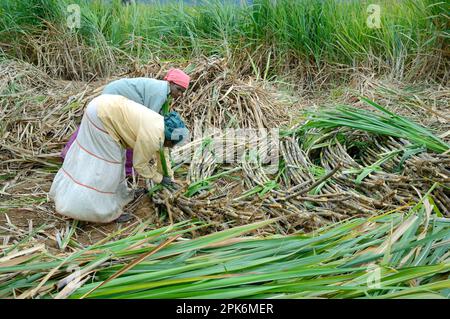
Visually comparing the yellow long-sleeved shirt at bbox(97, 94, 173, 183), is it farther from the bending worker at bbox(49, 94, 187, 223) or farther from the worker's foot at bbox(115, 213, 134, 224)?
the worker's foot at bbox(115, 213, 134, 224)

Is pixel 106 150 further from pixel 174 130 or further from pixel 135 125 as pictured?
pixel 174 130

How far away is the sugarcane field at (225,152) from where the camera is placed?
188 centimetres

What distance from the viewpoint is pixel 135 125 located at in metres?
2.75

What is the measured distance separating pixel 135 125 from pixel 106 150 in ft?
0.78

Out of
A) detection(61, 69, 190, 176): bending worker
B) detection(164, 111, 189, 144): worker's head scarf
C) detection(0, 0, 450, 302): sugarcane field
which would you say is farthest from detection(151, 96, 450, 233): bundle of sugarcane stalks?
detection(61, 69, 190, 176): bending worker

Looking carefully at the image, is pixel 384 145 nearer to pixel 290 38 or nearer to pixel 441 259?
pixel 441 259

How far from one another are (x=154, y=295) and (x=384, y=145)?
7.03 feet

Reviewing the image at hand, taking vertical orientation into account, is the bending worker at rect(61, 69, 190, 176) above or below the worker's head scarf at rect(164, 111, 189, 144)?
above

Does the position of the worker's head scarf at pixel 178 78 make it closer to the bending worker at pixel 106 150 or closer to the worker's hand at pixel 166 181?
the bending worker at pixel 106 150

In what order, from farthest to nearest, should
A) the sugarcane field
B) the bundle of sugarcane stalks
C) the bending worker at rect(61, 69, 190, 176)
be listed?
the bending worker at rect(61, 69, 190, 176), the bundle of sugarcane stalks, the sugarcane field

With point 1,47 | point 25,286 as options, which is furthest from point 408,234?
point 1,47

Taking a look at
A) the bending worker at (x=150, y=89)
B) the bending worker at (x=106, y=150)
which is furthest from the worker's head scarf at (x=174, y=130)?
the bending worker at (x=150, y=89)

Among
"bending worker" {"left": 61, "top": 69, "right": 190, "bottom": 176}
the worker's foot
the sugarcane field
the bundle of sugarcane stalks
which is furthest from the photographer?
"bending worker" {"left": 61, "top": 69, "right": 190, "bottom": 176}

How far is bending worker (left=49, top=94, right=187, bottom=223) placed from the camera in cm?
272
